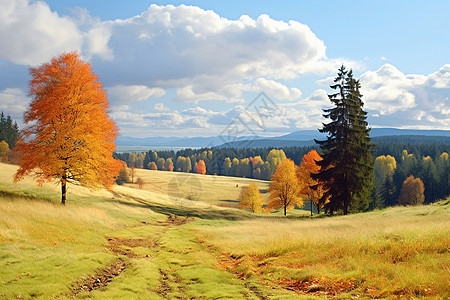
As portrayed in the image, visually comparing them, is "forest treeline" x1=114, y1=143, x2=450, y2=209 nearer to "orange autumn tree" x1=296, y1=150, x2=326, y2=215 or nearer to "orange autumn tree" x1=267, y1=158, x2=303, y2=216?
"orange autumn tree" x1=296, y1=150, x2=326, y2=215

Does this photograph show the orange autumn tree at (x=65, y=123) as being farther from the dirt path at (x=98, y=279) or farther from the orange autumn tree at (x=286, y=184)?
the orange autumn tree at (x=286, y=184)

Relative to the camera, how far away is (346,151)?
129ft

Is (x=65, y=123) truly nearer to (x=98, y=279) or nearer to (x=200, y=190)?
(x=98, y=279)

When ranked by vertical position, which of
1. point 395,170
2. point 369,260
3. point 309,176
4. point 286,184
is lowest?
point 395,170

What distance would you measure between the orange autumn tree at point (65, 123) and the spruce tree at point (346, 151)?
98.3 ft

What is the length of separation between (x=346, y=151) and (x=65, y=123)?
34480 millimetres

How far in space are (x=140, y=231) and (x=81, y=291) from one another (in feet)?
62.3

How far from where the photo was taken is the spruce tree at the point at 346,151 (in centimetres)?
3916

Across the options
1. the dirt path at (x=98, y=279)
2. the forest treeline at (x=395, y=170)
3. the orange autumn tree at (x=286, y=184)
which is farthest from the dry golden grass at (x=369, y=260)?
the orange autumn tree at (x=286, y=184)

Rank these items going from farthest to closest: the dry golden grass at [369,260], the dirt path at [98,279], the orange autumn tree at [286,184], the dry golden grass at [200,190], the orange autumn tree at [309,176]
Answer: the dry golden grass at [200,190], the orange autumn tree at [286,184], the orange autumn tree at [309,176], the dirt path at [98,279], the dry golden grass at [369,260]

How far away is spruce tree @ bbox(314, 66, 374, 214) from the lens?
39.2 metres

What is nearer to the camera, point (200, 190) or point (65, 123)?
point (65, 123)

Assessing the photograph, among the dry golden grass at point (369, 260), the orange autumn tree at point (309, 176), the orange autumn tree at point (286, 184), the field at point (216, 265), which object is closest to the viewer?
the dry golden grass at point (369, 260)

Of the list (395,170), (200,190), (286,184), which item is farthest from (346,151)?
(395,170)
